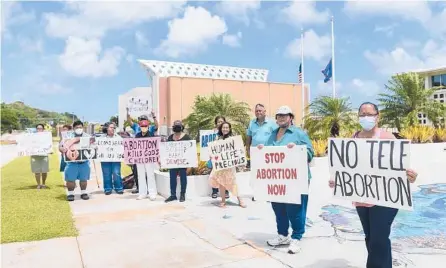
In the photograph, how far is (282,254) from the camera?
4.72 meters

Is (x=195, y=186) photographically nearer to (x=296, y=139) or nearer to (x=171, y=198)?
(x=171, y=198)

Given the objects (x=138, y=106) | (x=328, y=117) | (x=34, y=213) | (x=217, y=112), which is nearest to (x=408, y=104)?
(x=328, y=117)

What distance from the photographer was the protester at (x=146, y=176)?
877cm

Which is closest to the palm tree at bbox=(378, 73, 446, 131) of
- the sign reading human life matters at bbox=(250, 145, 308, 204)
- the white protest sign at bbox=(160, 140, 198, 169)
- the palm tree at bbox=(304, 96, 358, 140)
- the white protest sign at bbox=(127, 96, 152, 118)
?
the palm tree at bbox=(304, 96, 358, 140)

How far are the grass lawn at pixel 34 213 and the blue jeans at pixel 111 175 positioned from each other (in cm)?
104

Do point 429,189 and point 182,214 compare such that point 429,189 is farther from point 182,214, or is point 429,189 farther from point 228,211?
point 182,214

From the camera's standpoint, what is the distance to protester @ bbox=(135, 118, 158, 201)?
8773 mm

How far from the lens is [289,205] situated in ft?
15.9

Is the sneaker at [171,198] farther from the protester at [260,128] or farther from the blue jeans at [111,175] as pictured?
the protester at [260,128]

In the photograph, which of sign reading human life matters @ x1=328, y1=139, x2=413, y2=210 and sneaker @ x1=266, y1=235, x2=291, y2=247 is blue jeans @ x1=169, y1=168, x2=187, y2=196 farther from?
sign reading human life matters @ x1=328, y1=139, x2=413, y2=210

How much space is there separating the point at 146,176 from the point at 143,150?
64 cm

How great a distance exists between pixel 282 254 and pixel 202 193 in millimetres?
4260

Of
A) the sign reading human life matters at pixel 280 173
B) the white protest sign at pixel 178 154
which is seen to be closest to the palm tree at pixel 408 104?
the white protest sign at pixel 178 154

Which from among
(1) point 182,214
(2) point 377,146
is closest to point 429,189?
(1) point 182,214
